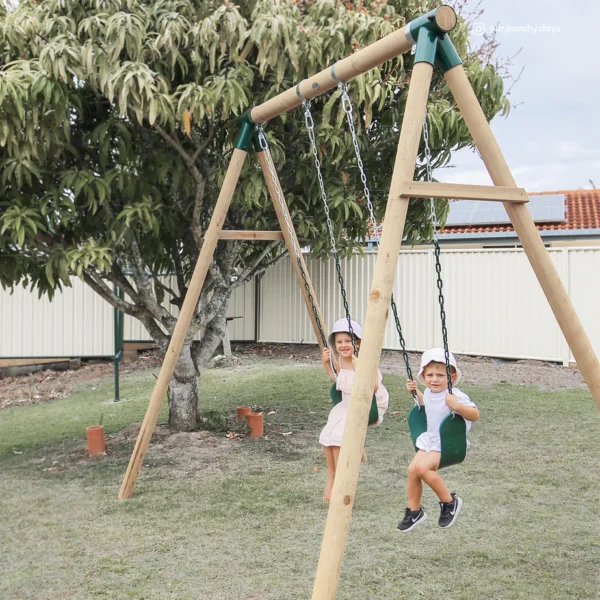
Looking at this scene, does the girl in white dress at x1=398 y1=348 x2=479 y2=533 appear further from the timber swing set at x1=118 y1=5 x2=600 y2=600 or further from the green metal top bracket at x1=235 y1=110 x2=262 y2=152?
the green metal top bracket at x1=235 y1=110 x2=262 y2=152

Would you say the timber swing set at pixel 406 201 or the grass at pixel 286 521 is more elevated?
the timber swing set at pixel 406 201

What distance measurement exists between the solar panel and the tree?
8954 millimetres

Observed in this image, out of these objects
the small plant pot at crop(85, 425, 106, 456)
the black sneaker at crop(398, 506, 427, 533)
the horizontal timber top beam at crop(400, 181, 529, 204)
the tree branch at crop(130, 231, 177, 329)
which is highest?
the horizontal timber top beam at crop(400, 181, 529, 204)

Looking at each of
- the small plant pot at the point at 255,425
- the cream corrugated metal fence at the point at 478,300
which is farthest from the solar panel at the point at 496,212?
the small plant pot at the point at 255,425

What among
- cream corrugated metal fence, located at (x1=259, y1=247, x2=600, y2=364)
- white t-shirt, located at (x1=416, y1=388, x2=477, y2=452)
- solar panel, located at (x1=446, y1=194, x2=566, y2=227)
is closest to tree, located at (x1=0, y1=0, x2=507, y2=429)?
white t-shirt, located at (x1=416, y1=388, x2=477, y2=452)

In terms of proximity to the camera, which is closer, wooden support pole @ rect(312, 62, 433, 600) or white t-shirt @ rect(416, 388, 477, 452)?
wooden support pole @ rect(312, 62, 433, 600)

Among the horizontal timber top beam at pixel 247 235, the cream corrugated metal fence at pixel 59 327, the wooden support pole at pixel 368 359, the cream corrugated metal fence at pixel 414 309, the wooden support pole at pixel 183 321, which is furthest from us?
the cream corrugated metal fence at pixel 59 327

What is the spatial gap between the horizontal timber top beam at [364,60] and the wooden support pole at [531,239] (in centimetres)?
23

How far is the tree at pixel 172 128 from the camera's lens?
13.3 feet

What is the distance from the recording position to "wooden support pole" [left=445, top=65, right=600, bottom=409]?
9.31 feet

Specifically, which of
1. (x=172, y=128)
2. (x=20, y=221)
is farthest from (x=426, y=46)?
(x=20, y=221)

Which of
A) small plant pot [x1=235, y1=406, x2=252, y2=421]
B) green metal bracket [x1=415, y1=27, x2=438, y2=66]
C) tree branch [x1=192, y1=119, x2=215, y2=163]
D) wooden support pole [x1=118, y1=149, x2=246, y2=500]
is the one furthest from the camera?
small plant pot [x1=235, y1=406, x2=252, y2=421]

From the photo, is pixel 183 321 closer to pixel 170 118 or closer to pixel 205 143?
pixel 170 118

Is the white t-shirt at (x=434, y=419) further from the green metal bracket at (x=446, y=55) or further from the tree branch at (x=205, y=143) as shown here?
the tree branch at (x=205, y=143)
